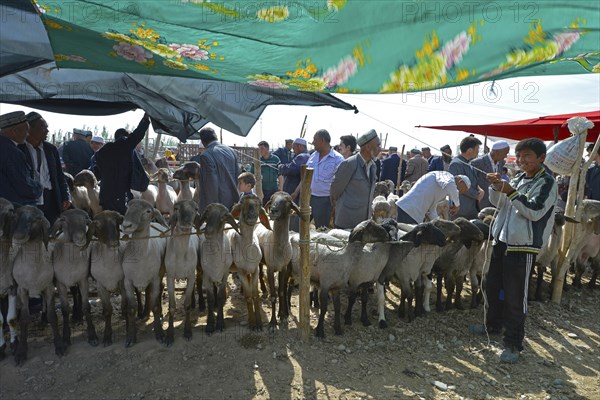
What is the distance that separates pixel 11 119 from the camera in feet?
15.3

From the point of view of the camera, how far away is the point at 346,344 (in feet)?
16.5

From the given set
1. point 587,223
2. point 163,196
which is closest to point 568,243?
point 587,223

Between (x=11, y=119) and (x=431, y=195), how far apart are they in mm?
5705

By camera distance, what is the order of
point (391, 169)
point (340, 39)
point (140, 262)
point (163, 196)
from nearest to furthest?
point (340, 39) → point (140, 262) → point (163, 196) → point (391, 169)

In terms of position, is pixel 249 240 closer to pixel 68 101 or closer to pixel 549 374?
pixel 68 101

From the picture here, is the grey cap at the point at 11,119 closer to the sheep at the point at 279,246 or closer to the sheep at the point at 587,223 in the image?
the sheep at the point at 279,246

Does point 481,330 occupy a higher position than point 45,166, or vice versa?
point 45,166

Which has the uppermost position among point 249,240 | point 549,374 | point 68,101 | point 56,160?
point 68,101

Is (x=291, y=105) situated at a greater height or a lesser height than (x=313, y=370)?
greater

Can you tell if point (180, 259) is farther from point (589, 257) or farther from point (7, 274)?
point (589, 257)

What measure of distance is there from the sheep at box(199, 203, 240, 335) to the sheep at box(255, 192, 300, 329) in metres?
0.54

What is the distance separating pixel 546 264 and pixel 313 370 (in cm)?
484

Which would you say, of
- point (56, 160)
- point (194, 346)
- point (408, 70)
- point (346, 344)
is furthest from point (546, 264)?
point (56, 160)

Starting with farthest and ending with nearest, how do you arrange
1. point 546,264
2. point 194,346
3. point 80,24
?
point 546,264 < point 194,346 < point 80,24
